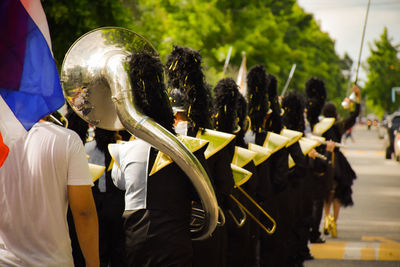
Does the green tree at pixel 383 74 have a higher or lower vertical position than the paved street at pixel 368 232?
higher

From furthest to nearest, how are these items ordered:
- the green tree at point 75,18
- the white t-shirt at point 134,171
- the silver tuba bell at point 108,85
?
the green tree at point 75,18, the white t-shirt at point 134,171, the silver tuba bell at point 108,85

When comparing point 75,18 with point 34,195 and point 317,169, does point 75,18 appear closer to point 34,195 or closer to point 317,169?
point 317,169

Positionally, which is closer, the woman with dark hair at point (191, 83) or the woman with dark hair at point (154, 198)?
the woman with dark hair at point (154, 198)

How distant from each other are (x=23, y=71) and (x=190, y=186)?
1259mm

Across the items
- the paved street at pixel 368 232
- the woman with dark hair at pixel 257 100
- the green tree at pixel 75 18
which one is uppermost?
the green tree at pixel 75 18

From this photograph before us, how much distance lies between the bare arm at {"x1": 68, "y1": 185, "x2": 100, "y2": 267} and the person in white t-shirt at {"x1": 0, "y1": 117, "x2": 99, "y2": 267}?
1.4 inches

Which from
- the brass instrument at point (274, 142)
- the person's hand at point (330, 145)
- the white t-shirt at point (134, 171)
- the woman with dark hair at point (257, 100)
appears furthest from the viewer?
the person's hand at point (330, 145)

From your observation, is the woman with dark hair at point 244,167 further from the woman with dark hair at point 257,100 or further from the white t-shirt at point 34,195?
the white t-shirt at point 34,195

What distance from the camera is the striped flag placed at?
292 centimetres

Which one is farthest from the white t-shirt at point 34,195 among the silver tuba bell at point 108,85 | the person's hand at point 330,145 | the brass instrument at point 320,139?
the person's hand at point 330,145

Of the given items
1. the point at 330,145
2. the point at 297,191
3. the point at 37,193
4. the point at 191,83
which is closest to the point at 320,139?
the point at 330,145

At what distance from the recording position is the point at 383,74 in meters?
61.0

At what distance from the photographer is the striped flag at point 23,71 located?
2922mm

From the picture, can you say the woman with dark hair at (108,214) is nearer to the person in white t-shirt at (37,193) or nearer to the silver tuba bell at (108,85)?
the silver tuba bell at (108,85)
